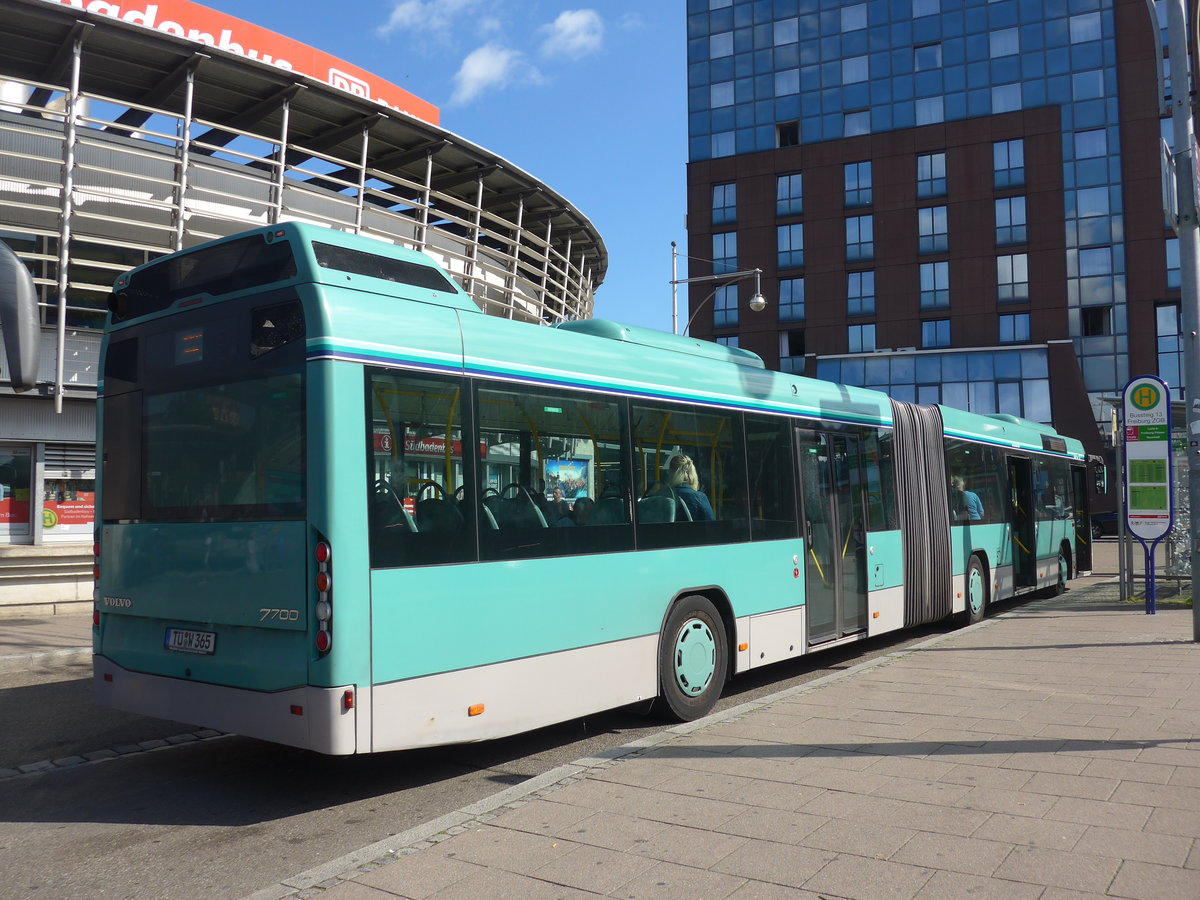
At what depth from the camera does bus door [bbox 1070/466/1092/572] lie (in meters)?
19.2

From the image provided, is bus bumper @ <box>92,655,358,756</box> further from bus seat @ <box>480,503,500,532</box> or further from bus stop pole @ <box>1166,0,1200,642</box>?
bus stop pole @ <box>1166,0,1200,642</box>

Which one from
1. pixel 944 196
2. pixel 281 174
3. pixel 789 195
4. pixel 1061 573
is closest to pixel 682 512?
pixel 1061 573

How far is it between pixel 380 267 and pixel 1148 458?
11824mm

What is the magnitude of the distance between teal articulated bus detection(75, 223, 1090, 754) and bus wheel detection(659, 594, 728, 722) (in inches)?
0.9

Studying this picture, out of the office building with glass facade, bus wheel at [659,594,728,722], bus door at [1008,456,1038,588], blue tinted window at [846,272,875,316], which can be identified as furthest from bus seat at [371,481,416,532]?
blue tinted window at [846,272,875,316]

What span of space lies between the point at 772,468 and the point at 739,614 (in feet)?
4.62

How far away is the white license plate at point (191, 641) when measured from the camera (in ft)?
18.6

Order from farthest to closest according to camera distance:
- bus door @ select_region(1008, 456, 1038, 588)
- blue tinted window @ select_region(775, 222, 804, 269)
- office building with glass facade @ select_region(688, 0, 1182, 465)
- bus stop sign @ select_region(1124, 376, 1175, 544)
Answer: blue tinted window @ select_region(775, 222, 804, 269) < office building with glass facade @ select_region(688, 0, 1182, 465) < bus door @ select_region(1008, 456, 1038, 588) < bus stop sign @ select_region(1124, 376, 1175, 544)

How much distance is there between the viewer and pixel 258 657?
17.7 ft

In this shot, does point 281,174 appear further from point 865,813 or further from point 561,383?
point 865,813

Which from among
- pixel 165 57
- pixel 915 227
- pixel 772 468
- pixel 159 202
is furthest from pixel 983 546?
pixel 915 227

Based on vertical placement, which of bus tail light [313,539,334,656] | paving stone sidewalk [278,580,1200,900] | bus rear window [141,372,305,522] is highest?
bus rear window [141,372,305,522]

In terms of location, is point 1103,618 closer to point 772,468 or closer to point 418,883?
point 772,468

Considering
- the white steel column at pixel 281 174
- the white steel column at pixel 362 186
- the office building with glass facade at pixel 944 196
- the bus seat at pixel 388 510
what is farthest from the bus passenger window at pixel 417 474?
the office building with glass facade at pixel 944 196
